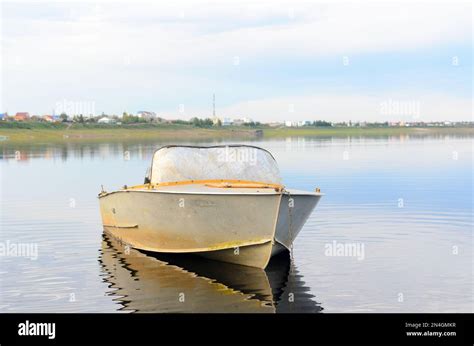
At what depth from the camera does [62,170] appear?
6869 cm

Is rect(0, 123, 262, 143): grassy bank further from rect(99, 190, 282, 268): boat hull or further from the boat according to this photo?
rect(99, 190, 282, 268): boat hull

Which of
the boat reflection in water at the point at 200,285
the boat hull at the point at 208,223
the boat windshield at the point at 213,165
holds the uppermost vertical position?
the boat windshield at the point at 213,165

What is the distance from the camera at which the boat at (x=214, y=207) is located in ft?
70.0

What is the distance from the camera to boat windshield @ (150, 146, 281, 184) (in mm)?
24672

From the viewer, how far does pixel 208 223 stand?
72.4 feet

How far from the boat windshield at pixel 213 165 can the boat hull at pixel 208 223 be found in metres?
1.43

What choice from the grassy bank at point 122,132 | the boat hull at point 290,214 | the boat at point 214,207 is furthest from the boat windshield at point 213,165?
the grassy bank at point 122,132

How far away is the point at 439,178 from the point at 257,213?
37.2 metres

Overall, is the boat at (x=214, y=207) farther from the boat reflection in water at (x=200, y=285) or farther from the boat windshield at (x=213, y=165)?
the boat reflection in water at (x=200, y=285)

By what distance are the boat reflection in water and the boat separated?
1.56ft

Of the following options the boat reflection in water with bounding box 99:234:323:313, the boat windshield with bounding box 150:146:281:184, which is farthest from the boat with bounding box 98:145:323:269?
the boat reflection in water with bounding box 99:234:323:313
